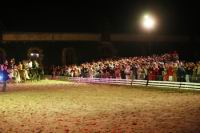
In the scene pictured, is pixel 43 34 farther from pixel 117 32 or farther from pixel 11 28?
pixel 117 32

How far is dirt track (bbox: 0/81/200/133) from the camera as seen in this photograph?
1424 cm

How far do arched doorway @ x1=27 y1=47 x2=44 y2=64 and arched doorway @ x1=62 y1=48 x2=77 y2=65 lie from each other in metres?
2.74

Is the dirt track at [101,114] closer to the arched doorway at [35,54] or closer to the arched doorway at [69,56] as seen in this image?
the arched doorway at [35,54]

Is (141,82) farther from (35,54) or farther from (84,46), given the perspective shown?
(35,54)

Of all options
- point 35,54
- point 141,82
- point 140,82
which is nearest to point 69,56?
point 35,54

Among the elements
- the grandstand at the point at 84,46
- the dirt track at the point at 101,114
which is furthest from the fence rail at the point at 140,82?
the grandstand at the point at 84,46

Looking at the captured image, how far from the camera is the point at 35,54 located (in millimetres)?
54500

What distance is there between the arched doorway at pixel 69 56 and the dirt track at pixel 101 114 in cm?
3050

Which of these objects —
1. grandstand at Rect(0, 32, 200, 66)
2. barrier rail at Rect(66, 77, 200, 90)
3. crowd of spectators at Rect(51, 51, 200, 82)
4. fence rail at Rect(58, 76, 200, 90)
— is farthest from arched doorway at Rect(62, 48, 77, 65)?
barrier rail at Rect(66, 77, 200, 90)

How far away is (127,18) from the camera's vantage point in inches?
2430

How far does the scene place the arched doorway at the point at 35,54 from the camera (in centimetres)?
5378

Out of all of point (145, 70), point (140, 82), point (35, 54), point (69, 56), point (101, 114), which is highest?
point (35, 54)

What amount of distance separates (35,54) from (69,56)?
4.29 m

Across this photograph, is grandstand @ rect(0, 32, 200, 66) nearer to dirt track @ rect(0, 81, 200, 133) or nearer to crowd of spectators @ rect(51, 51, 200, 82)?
crowd of spectators @ rect(51, 51, 200, 82)
